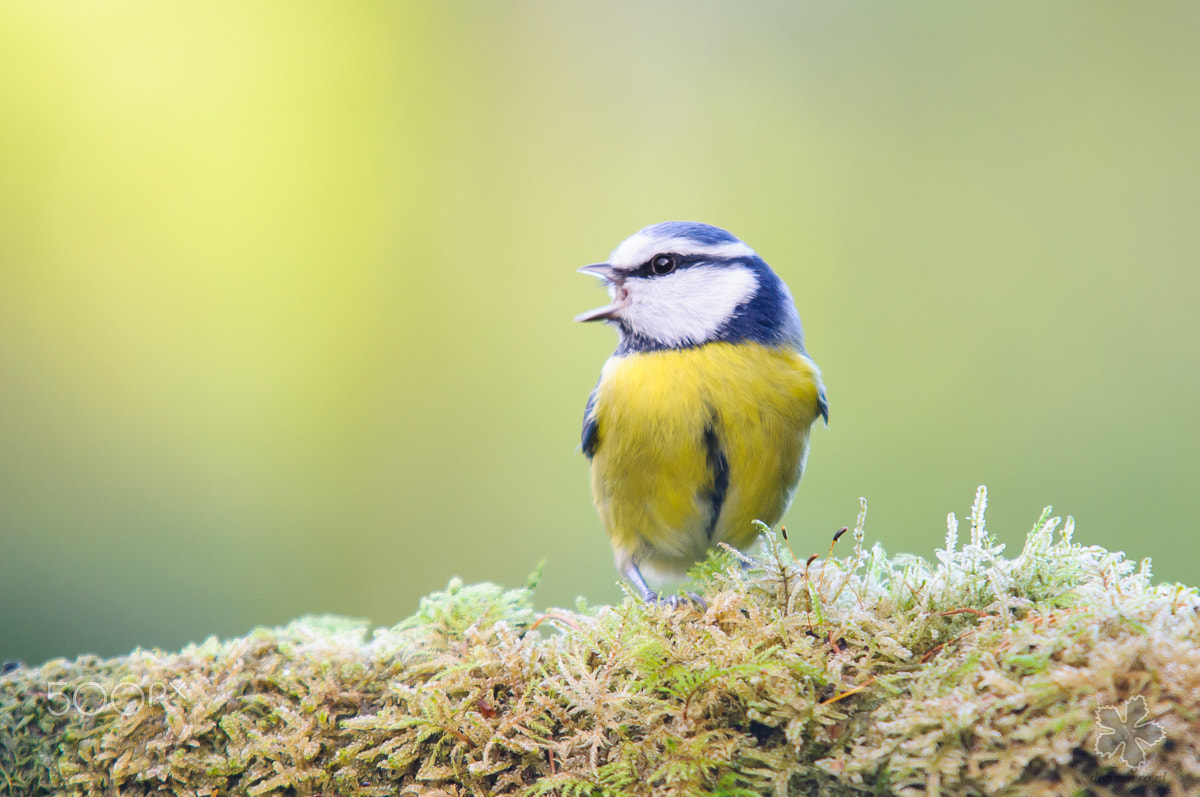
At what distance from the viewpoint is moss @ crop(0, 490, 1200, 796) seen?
3.39 ft

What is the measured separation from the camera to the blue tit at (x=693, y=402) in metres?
2.34

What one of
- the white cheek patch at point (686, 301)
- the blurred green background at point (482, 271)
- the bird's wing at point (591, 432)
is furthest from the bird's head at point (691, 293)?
the blurred green background at point (482, 271)

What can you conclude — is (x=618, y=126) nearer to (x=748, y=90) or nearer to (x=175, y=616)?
(x=748, y=90)

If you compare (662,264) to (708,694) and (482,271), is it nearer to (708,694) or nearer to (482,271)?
(708,694)

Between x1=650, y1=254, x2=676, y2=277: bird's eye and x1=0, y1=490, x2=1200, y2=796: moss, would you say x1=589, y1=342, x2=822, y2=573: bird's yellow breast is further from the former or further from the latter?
x1=0, y1=490, x2=1200, y2=796: moss

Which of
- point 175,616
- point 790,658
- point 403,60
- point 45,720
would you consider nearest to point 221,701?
point 45,720
